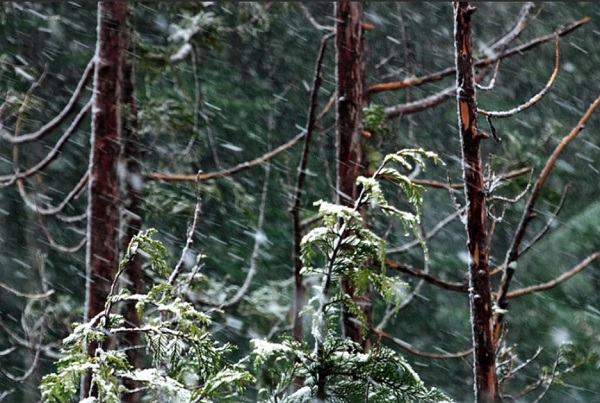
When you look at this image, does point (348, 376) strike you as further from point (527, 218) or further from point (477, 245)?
point (527, 218)

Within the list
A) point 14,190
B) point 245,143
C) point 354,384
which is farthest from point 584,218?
point 354,384

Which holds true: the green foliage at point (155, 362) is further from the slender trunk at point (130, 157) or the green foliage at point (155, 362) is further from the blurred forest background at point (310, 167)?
the blurred forest background at point (310, 167)

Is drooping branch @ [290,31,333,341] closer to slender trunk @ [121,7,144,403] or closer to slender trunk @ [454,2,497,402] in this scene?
slender trunk @ [121,7,144,403]

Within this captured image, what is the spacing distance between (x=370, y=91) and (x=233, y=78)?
27.5 ft

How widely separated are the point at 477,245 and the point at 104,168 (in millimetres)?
2058

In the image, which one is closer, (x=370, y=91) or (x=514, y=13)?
(x=370, y=91)

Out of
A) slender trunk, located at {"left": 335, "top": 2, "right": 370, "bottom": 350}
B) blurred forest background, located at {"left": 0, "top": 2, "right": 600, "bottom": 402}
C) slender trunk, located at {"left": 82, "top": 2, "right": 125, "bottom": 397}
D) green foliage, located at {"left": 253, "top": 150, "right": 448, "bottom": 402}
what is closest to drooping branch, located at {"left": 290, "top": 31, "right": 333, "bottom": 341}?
slender trunk, located at {"left": 335, "top": 2, "right": 370, "bottom": 350}

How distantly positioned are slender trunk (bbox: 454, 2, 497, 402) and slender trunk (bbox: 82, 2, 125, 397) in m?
1.90

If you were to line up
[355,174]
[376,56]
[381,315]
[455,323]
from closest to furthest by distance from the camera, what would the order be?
[355,174] < [381,315] < [455,323] < [376,56]

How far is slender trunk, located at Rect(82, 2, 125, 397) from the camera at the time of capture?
3.59 m

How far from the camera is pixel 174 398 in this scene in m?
1.65

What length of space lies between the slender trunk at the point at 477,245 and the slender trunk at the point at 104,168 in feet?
6.24

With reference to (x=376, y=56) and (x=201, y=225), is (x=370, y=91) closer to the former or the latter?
(x=201, y=225)

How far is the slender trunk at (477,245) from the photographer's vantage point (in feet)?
7.34
